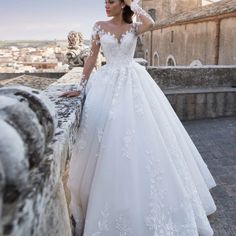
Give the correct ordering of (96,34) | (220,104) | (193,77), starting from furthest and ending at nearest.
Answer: (193,77) → (220,104) → (96,34)

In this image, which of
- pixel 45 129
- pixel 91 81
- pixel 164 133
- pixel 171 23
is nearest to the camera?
pixel 45 129

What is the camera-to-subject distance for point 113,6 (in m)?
2.48

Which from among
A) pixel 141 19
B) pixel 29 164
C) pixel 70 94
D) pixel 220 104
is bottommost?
pixel 220 104

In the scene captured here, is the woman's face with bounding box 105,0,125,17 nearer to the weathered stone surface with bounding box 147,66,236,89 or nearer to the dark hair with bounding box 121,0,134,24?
the dark hair with bounding box 121,0,134,24

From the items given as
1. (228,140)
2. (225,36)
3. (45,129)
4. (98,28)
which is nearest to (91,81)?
(98,28)

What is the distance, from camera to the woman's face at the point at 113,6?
2465mm

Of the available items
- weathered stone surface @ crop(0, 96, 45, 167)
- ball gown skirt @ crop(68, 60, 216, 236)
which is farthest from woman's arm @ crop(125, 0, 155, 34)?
weathered stone surface @ crop(0, 96, 45, 167)

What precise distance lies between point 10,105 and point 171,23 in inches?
685

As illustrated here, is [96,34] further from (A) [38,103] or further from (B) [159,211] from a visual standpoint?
(A) [38,103]

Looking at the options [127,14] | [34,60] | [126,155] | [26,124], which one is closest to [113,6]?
[127,14]

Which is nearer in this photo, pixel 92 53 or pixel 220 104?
pixel 92 53

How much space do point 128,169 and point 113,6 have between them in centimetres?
126

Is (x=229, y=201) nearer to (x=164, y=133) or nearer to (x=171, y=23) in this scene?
(x=164, y=133)

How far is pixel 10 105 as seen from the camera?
632 mm
